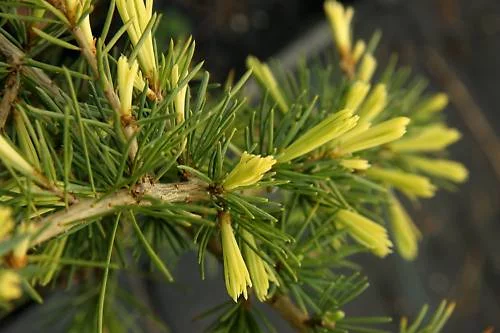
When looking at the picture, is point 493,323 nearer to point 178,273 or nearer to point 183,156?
point 178,273

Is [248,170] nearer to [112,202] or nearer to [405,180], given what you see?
[112,202]

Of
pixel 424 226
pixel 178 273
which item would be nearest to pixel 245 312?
pixel 178 273

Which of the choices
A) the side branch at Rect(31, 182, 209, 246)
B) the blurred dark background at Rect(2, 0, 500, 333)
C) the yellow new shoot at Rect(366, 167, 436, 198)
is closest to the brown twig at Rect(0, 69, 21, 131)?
the side branch at Rect(31, 182, 209, 246)

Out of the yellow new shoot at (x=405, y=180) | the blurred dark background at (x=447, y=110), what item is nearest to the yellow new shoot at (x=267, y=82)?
the yellow new shoot at (x=405, y=180)

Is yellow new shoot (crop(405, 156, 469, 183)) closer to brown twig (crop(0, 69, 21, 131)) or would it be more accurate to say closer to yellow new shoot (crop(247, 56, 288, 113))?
yellow new shoot (crop(247, 56, 288, 113))

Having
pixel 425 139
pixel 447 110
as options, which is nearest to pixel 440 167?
pixel 425 139

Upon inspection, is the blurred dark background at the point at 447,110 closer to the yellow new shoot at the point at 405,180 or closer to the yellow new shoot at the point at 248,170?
the yellow new shoot at the point at 405,180
